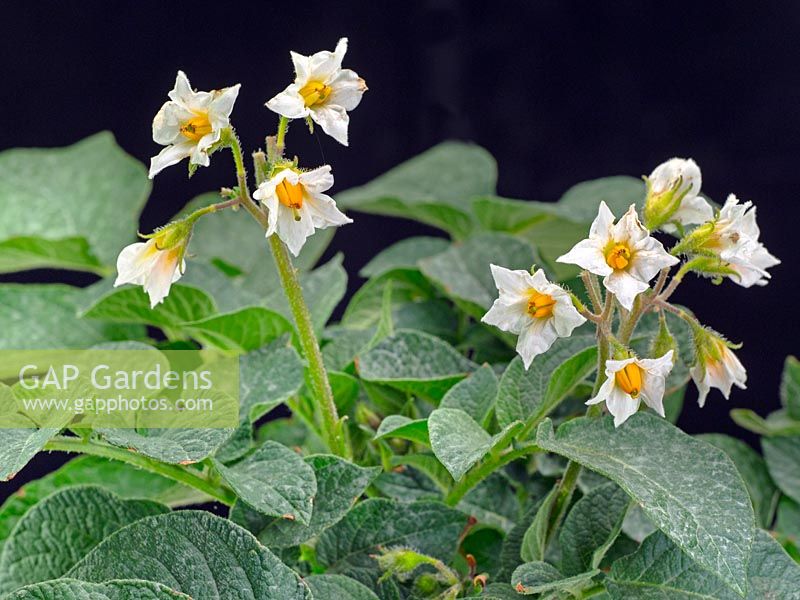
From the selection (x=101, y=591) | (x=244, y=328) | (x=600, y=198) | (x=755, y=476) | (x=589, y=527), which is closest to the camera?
(x=101, y=591)

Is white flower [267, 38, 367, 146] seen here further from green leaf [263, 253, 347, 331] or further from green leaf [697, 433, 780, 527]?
green leaf [697, 433, 780, 527]

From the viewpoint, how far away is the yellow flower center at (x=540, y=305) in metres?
0.47

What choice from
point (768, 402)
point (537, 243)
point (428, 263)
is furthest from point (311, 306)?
point (768, 402)

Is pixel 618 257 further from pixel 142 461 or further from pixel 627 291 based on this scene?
pixel 142 461

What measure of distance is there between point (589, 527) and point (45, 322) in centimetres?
41

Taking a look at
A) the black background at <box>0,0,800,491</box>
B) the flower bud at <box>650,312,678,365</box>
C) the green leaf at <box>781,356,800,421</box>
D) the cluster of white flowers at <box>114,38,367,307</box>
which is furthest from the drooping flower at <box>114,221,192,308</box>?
the black background at <box>0,0,800,491</box>

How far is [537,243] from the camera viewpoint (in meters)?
0.86

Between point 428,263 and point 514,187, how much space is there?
0.51 metres

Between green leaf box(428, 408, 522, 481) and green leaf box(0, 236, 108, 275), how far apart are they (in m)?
0.41

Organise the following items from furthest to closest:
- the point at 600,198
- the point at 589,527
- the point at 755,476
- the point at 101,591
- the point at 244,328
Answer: the point at 600,198 < the point at 755,476 < the point at 244,328 < the point at 589,527 < the point at 101,591

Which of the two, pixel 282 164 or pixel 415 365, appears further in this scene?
pixel 415 365

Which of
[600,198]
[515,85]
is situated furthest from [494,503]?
[515,85]

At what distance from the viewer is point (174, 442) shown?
0.49 metres

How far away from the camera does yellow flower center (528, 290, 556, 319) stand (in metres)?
0.47
